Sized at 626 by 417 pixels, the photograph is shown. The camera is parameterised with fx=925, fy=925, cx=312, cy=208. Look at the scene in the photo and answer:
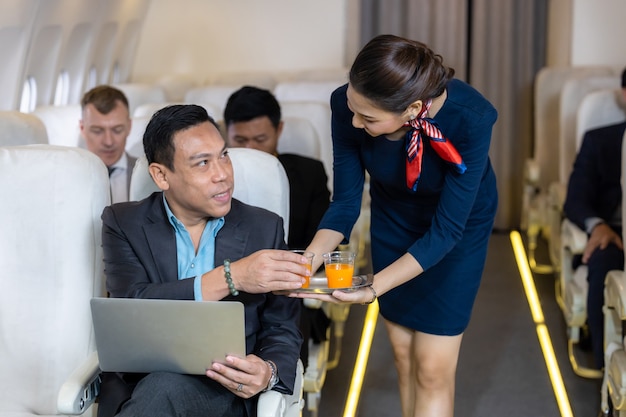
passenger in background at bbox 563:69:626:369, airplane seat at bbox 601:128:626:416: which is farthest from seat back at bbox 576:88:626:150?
airplane seat at bbox 601:128:626:416

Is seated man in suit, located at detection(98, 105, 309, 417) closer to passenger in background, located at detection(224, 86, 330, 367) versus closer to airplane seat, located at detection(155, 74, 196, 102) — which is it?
passenger in background, located at detection(224, 86, 330, 367)

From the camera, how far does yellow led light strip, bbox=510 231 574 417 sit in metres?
4.07

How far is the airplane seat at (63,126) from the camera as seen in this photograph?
5.04 metres

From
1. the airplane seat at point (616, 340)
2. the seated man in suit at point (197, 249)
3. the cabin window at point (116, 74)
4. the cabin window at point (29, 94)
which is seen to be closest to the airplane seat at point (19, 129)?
the seated man in suit at point (197, 249)

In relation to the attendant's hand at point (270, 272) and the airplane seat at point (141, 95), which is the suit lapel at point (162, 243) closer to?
the attendant's hand at point (270, 272)

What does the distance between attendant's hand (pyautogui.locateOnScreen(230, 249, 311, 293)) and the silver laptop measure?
0.57 ft

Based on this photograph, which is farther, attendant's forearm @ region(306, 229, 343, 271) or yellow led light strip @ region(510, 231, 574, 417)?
yellow led light strip @ region(510, 231, 574, 417)

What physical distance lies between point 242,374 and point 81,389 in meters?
0.47

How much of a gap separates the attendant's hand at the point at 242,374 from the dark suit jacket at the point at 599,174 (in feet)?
8.80

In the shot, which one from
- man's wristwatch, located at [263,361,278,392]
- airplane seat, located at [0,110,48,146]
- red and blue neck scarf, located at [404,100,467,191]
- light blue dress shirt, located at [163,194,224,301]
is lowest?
man's wristwatch, located at [263,361,278,392]

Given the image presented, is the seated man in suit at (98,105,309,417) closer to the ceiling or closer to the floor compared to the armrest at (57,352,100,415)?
closer to the ceiling

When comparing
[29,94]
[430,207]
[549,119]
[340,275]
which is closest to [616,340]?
[430,207]

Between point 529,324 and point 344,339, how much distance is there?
105 cm

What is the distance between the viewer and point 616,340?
357cm
